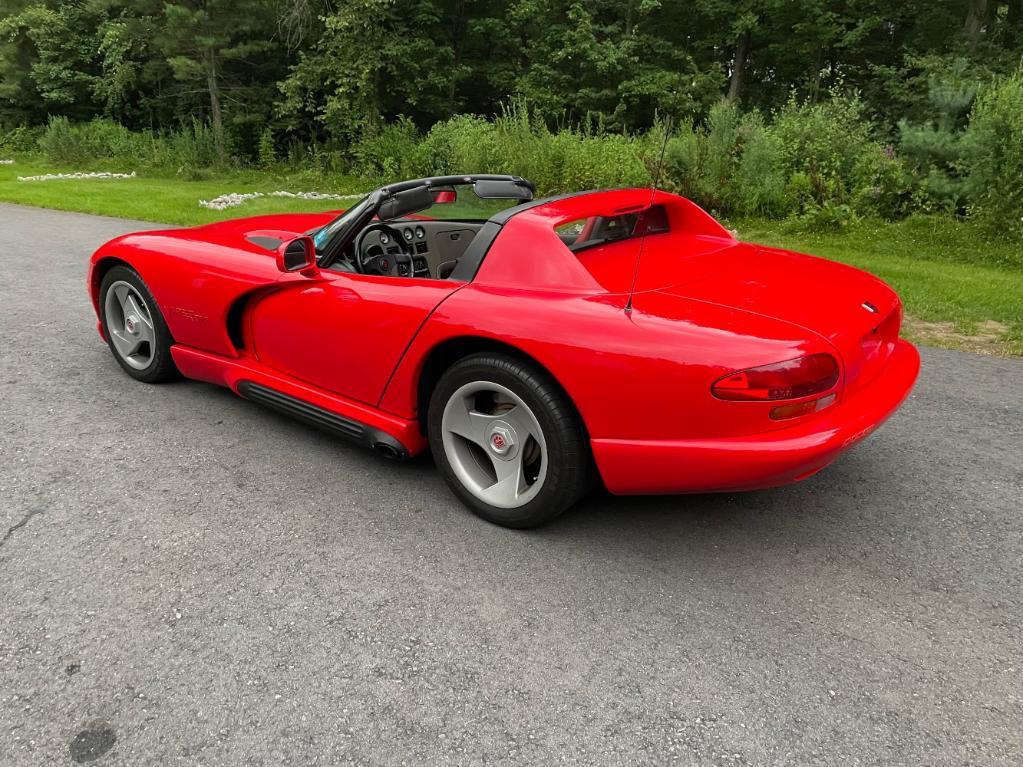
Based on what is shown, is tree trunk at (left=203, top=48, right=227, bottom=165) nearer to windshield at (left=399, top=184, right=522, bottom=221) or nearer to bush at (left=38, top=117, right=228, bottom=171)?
bush at (left=38, top=117, right=228, bottom=171)

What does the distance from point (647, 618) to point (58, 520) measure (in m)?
2.29

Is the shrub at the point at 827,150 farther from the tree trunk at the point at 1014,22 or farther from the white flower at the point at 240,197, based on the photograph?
the tree trunk at the point at 1014,22

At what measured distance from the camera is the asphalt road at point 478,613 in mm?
1885

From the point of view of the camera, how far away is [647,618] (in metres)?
2.33

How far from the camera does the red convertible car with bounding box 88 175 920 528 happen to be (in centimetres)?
233

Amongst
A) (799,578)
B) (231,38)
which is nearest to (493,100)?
(231,38)

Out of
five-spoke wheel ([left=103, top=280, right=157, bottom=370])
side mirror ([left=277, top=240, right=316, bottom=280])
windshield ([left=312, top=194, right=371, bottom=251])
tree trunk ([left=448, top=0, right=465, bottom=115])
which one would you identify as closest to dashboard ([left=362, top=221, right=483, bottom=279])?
windshield ([left=312, top=194, right=371, bottom=251])

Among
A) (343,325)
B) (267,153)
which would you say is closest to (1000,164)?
(343,325)

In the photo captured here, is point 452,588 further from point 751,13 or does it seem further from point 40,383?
point 751,13

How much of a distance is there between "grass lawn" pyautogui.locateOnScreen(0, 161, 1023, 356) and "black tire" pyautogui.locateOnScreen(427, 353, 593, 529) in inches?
156

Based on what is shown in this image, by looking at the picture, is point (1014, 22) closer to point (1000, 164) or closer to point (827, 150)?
point (827, 150)

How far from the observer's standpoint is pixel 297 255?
3240 mm

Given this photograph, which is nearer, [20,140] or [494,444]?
[494,444]

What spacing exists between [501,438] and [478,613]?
692 millimetres
